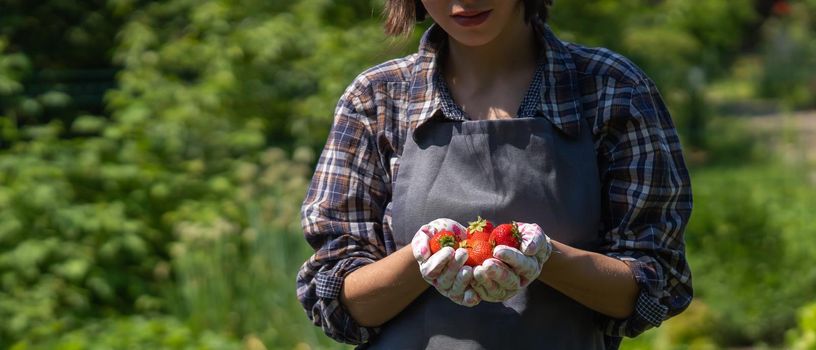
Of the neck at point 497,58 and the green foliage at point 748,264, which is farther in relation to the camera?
the green foliage at point 748,264

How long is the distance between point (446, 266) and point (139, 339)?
303 cm

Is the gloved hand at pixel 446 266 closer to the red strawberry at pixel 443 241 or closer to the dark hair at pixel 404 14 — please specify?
the red strawberry at pixel 443 241

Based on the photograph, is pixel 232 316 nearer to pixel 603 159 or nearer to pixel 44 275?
pixel 44 275

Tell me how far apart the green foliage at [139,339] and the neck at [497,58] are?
104 inches

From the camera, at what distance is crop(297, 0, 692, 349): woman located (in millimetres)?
1771

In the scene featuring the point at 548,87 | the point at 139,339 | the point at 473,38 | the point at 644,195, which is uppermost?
the point at 473,38

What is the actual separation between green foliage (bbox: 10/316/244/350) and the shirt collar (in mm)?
2613

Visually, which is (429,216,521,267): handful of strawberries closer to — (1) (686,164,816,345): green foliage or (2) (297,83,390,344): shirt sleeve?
(2) (297,83,390,344): shirt sleeve

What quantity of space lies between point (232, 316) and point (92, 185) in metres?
1.13

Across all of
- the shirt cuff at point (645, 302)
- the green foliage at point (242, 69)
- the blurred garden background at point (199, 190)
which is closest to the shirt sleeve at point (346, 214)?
the shirt cuff at point (645, 302)

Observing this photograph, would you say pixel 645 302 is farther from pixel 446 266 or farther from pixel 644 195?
pixel 446 266

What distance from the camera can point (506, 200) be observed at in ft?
5.79

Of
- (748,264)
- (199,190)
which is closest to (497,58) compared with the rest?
(199,190)

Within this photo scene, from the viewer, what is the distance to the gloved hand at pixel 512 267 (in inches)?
62.0
